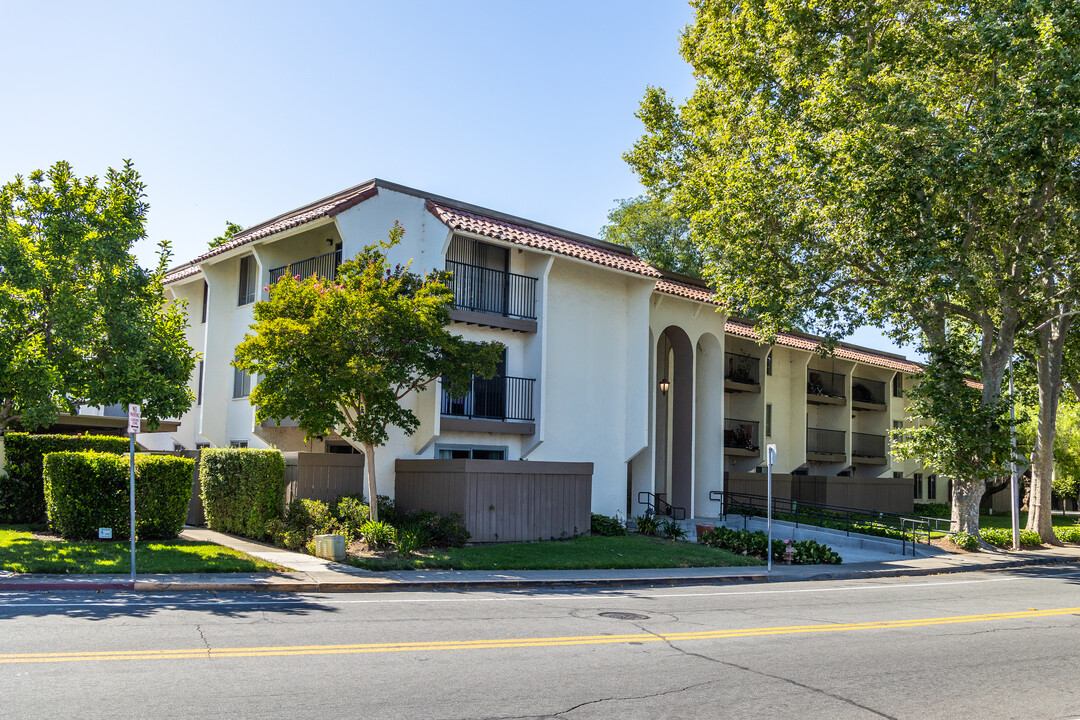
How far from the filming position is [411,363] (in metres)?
18.0

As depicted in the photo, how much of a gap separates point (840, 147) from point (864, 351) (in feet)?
75.3

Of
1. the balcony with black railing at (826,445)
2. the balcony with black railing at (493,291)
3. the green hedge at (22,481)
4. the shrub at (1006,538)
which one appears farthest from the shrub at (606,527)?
the balcony with black railing at (826,445)

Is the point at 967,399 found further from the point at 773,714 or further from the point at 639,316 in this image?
the point at 773,714

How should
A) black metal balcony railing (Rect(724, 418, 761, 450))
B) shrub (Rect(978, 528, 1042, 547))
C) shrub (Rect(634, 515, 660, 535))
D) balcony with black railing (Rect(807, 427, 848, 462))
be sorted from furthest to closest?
balcony with black railing (Rect(807, 427, 848, 462))
black metal balcony railing (Rect(724, 418, 761, 450))
shrub (Rect(978, 528, 1042, 547))
shrub (Rect(634, 515, 660, 535))

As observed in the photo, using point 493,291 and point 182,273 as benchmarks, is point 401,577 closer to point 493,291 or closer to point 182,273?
point 493,291

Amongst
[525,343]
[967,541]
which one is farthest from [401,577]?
[967,541]

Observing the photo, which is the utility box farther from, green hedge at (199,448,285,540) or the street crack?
the street crack

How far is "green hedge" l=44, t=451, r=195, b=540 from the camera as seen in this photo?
17.1m

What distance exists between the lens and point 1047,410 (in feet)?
89.8

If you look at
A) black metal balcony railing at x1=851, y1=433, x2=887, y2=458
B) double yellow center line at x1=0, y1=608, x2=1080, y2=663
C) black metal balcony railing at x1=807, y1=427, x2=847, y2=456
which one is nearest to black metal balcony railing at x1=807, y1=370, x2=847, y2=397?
Result: black metal balcony railing at x1=807, y1=427, x2=847, y2=456

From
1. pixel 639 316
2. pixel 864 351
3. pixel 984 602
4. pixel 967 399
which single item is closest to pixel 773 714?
pixel 984 602

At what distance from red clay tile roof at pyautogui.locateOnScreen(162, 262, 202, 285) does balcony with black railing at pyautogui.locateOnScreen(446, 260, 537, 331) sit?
8.87m

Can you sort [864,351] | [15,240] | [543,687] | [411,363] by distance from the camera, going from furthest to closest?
[864,351] → [411,363] → [15,240] → [543,687]

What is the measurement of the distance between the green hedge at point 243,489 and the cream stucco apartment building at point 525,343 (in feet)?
5.71
